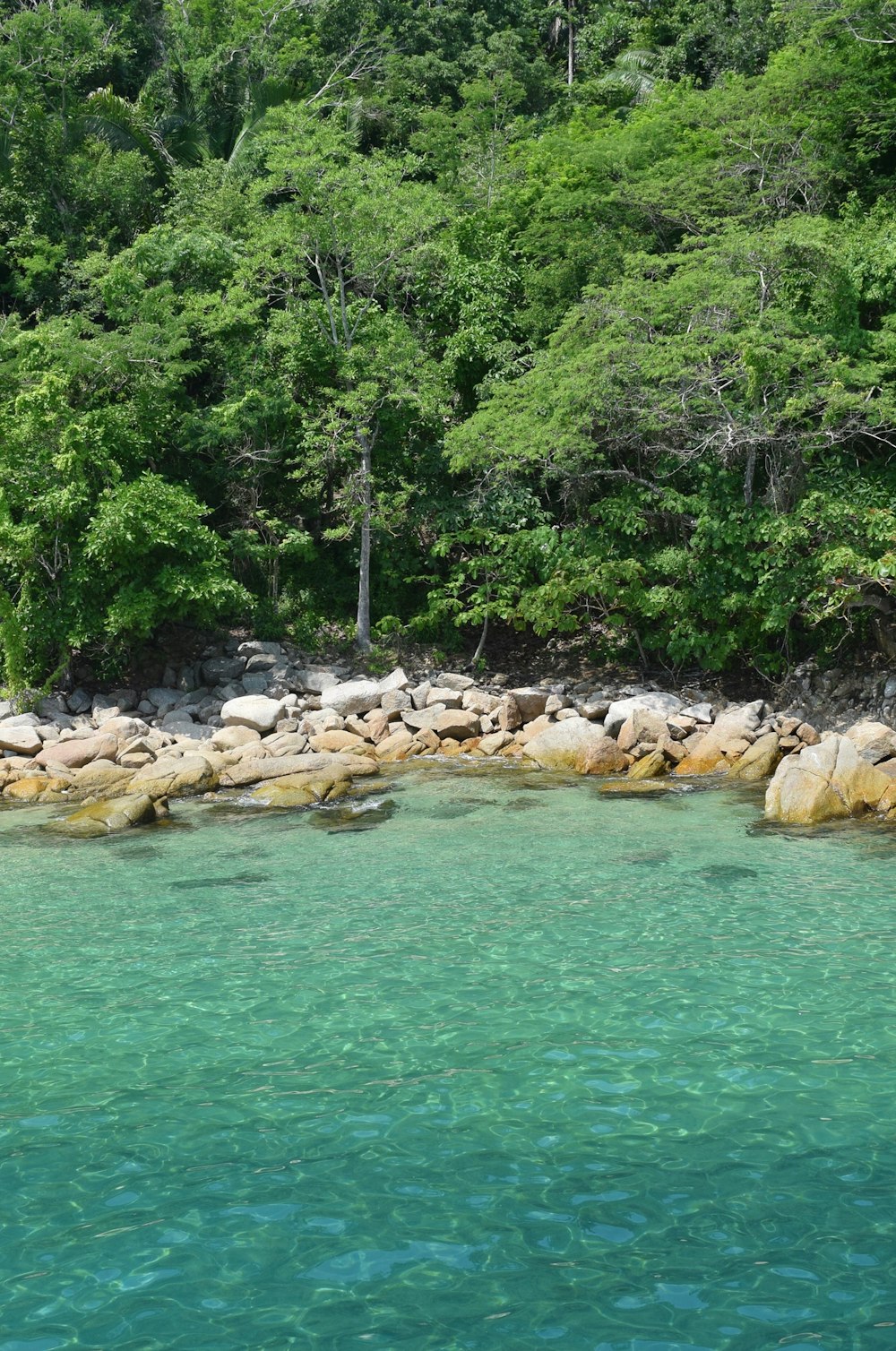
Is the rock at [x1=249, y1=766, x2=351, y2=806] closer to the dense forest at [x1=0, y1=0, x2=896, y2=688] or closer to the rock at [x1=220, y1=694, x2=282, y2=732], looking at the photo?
the rock at [x1=220, y1=694, x2=282, y2=732]

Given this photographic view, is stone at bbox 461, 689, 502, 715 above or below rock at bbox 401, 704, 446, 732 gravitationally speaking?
above

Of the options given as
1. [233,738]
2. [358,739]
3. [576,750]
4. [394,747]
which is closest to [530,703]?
[576,750]

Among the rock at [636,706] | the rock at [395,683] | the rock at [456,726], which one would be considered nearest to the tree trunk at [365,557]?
the rock at [395,683]

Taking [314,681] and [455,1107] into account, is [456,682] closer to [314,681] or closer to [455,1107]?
[314,681]

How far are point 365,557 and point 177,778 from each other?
23.7 feet

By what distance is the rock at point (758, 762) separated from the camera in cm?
1336

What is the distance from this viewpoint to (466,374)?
811 inches

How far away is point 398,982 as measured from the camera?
269 inches

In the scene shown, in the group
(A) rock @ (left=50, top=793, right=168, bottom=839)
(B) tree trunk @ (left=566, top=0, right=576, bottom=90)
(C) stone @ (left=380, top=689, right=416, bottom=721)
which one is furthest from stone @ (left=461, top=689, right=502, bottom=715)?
(B) tree trunk @ (left=566, top=0, right=576, bottom=90)

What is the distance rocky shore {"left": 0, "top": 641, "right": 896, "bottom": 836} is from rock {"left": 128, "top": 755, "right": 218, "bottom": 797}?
0.9 inches

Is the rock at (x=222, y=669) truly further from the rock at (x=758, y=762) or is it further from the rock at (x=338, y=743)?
the rock at (x=758, y=762)

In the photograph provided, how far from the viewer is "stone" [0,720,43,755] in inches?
611

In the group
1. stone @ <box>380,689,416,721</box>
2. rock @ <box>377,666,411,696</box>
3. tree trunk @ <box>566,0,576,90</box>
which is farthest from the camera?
tree trunk @ <box>566,0,576,90</box>

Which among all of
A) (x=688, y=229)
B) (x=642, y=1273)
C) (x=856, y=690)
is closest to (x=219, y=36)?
(x=688, y=229)
